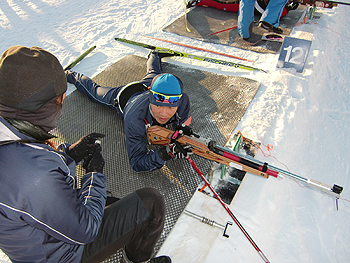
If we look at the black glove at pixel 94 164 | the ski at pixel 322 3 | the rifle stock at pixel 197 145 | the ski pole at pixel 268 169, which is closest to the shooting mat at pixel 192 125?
the rifle stock at pixel 197 145

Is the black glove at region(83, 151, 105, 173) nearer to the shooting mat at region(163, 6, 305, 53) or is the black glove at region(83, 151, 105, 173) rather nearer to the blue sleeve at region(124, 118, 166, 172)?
the blue sleeve at region(124, 118, 166, 172)

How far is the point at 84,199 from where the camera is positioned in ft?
4.17

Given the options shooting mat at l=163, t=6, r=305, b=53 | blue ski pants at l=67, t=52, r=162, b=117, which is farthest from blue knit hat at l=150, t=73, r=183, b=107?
shooting mat at l=163, t=6, r=305, b=53

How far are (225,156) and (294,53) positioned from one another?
2368 millimetres

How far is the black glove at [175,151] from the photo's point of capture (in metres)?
2.08

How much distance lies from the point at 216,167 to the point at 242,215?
0.49 meters

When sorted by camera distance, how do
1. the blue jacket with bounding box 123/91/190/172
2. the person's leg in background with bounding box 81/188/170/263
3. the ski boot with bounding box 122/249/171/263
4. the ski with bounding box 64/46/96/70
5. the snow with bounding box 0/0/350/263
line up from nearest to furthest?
the person's leg in background with bounding box 81/188/170/263 → the ski boot with bounding box 122/249/171/263 → the snow with bounding box 0/0/350/263 → the blue jacket with bounding box 123/91/190/172 → the ski with bounding box 64/46/96/70

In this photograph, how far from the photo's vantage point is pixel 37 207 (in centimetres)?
96

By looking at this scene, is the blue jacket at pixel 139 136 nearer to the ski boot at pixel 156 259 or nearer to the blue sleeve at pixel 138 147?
the blue sleeve at pixel 138 147

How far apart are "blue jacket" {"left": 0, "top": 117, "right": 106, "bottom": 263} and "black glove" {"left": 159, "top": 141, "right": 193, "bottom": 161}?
38.7 inches

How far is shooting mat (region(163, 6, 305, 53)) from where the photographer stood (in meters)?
4.29

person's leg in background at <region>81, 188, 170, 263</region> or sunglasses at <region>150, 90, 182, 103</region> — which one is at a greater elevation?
sunglasses at <region>150, 90, 182, 103</region>

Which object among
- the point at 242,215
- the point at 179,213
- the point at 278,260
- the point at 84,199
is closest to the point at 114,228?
the point at 84,199

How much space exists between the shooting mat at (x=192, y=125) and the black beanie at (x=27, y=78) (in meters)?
1.30
